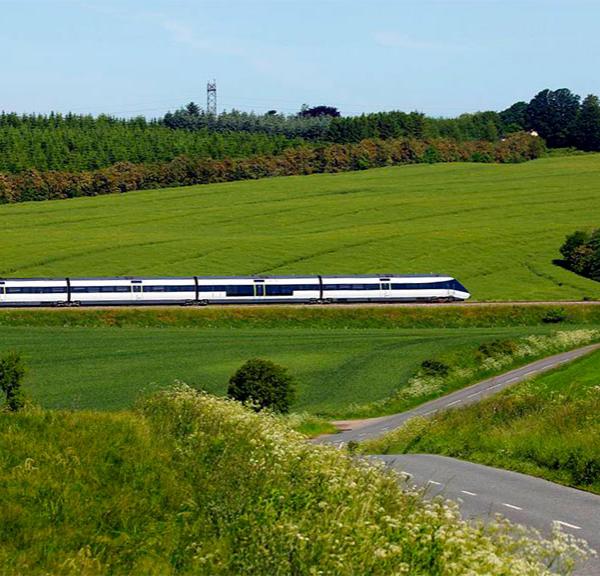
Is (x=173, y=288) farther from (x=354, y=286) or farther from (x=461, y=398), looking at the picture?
(x=461, y=398)

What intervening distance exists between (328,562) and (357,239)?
4149 inches

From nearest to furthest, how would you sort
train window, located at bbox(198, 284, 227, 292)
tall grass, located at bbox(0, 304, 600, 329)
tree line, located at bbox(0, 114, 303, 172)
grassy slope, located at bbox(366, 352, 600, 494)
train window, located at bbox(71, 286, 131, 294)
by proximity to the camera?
1. grassy slope, located at bbox(366, 352, 600, 494)
2. tall grass, located at bbox(0, 304, 600, 329)
3. train window, located at bbox(71, 286, 131, 294)
4. train window, located at bbox(198, 284, 227, 292)
5. tree line, located at bbox(0, 114, 303, 172)

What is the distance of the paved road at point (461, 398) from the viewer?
43844 mm

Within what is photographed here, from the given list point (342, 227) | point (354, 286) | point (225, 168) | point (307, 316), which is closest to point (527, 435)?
point (307, 316)

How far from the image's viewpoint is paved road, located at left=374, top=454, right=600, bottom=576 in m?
18.8

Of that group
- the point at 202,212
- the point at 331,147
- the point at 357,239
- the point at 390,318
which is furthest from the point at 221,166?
the point at 390,318

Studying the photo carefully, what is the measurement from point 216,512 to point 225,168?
164937 mm

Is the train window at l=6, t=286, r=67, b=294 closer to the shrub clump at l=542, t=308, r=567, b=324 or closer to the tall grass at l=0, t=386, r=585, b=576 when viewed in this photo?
the shrub clump at l=542, t=308, r=567, b=324

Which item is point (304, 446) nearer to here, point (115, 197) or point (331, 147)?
point (115, 197)

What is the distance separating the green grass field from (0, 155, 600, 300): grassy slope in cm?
2140

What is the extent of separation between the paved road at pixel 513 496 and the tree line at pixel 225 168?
142899 millimetres

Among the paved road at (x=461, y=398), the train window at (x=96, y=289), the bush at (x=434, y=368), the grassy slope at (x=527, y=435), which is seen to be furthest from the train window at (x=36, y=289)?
the grassy slope at (x=527, y=435)

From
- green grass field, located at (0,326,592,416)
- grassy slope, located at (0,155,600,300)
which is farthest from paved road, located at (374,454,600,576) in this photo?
grassy slope, located at (0,155,600,300)

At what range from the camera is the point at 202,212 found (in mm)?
141875
